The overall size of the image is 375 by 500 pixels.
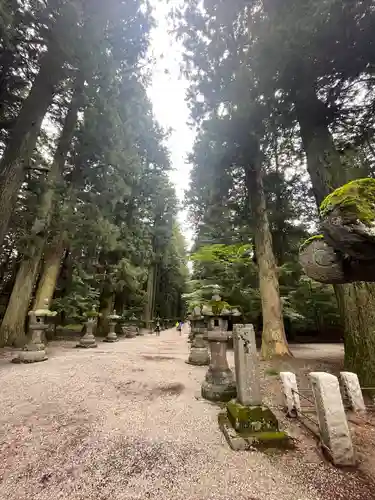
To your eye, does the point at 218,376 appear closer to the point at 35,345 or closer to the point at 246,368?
the point at 246,368

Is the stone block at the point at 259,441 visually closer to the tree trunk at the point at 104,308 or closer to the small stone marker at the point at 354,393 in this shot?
the small stone marker at the point at 354,393

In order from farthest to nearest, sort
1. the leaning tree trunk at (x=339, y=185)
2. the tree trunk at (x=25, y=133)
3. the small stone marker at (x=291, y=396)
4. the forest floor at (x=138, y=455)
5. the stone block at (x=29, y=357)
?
1. the stone block at (x=29, y=357)
2. the tree trunk at (x=25, y=133)
3. the leaning tree trunk at (x=339, y=185)
4. the small stone marker at (x=291, y=396)
5. the forest floor at (x=138, y=455)

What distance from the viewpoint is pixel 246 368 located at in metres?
3.20

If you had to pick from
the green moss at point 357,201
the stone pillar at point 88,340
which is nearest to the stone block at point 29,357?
the stone pillar at point 88,340

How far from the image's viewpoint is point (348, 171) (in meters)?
5.62

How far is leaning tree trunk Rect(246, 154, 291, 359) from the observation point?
→ 6879 mm

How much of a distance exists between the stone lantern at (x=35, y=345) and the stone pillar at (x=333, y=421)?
22.7ft

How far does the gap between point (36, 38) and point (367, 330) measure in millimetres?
10612

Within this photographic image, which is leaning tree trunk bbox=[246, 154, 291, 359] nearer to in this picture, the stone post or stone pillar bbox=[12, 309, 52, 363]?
the stone post

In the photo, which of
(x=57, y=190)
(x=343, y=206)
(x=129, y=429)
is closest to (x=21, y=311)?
(x=57, y=190)

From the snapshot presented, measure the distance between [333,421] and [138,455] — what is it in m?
2.05

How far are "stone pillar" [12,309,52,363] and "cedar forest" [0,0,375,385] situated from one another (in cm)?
208

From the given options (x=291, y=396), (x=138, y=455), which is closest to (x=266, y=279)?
(x=291, y=396)

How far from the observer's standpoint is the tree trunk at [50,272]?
9.04m
